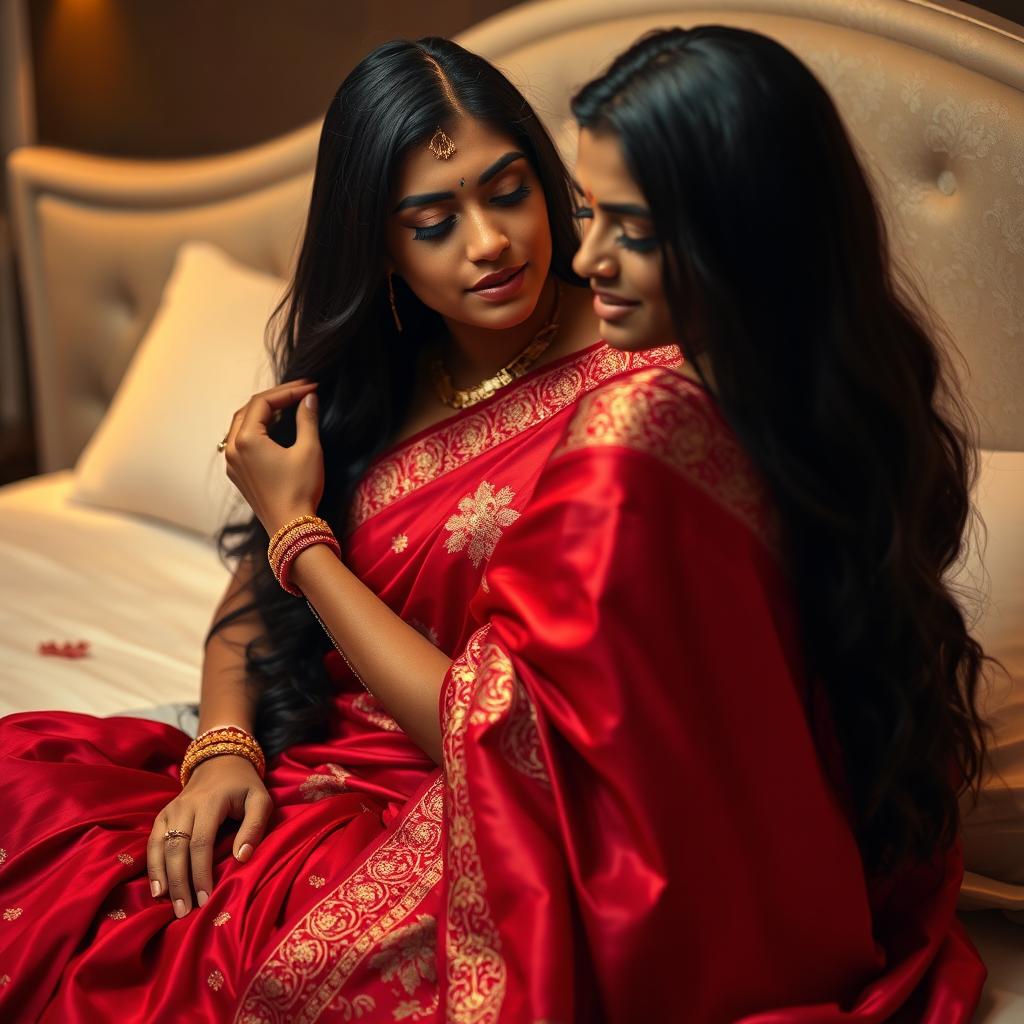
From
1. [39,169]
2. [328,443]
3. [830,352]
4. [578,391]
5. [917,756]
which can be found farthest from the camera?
[39,169]

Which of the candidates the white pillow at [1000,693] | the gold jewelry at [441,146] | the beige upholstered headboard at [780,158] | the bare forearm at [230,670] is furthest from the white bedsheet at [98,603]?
the white pillow at [1000,693]

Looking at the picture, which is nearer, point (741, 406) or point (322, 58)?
point (741, 406)

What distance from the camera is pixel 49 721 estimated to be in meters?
1.42

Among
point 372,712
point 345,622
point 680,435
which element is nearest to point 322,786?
point 372,712

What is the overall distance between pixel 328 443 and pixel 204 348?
1.02 metres

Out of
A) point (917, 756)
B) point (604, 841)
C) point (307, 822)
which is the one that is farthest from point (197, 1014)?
point (917, 756)

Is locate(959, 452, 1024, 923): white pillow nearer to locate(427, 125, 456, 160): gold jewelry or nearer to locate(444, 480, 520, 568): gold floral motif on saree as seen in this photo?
locate(444, 480, 520, 568): gold floral motif on saree

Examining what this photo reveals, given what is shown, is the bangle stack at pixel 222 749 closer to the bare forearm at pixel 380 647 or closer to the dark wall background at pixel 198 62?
the bare forearm at pixel 380 647

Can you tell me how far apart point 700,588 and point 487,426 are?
541 mm

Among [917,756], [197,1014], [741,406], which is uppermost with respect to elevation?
[741,406]

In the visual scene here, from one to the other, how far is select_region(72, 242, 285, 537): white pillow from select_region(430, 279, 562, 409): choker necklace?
33.9 inches

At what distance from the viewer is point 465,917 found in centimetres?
97

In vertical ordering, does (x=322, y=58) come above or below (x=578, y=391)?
above

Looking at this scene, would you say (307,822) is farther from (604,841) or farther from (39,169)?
(39,169)
